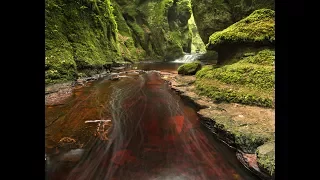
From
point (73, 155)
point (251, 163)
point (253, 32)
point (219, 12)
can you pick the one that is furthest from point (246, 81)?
point (219, 12)

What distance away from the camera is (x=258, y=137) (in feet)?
12.6

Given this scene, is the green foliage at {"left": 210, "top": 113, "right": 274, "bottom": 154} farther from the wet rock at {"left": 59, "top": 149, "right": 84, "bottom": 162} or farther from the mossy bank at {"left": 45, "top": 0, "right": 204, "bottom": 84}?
the mossy bank at {"left": 45, "top": 0, "right": 204, "bottom": 84}

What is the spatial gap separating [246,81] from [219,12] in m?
13.0

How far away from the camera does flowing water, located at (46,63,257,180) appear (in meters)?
3.30

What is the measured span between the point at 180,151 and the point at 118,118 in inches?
96.2

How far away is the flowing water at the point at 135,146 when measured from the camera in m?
3.30

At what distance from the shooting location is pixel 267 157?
320 centimetres

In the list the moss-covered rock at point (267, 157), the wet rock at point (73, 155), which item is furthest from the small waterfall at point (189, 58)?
the wet rock at point (73, 155)

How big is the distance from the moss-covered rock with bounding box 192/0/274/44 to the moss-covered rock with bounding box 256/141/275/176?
362 inches
